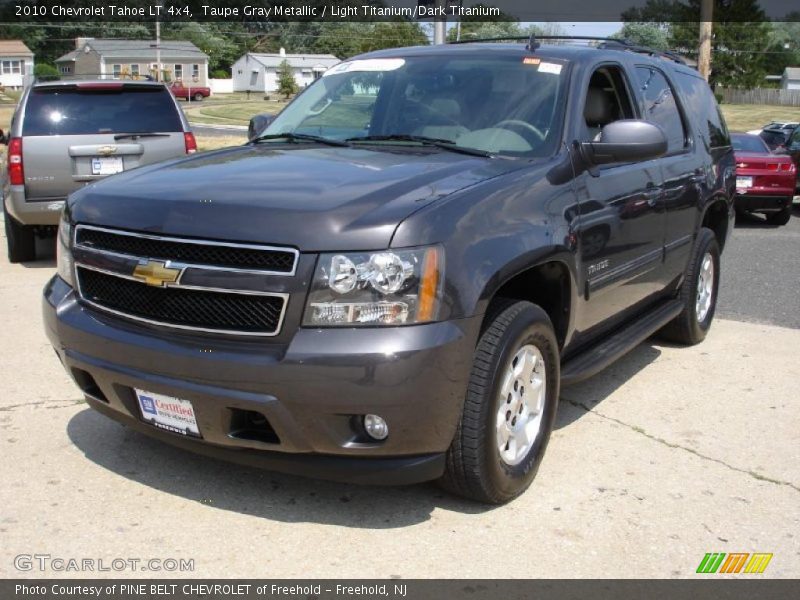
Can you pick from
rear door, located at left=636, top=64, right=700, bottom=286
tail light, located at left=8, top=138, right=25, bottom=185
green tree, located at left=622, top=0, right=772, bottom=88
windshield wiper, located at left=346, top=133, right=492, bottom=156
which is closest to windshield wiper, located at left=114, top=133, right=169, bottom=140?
tail light, located at left=8, top=138, right=25, bottom=185

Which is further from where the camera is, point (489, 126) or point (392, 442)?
point (489, 126)

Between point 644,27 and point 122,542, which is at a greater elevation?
point 644,27

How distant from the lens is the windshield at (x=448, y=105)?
4512 mm

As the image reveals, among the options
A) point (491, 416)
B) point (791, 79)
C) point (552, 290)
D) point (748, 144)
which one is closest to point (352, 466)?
point (491, 416)

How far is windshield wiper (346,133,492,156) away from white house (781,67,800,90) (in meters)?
106

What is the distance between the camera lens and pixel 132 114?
9156mm

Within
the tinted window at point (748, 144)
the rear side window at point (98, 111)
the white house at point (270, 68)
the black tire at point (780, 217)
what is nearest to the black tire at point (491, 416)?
the rear side window at point (98, 111)

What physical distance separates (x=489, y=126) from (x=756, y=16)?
2552 inches

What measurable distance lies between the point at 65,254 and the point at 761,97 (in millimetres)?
84449

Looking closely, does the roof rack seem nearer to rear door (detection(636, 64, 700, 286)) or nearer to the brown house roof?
rear door (detection(636, 64, 700, 286))

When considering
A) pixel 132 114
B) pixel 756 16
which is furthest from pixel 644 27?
pixel 132 114

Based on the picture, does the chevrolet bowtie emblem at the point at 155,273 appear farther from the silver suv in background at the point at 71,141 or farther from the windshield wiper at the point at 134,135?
the windshield wiper at the point at 134,135

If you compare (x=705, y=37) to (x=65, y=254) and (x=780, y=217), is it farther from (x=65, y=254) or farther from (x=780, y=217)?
(x=65, y=254)
